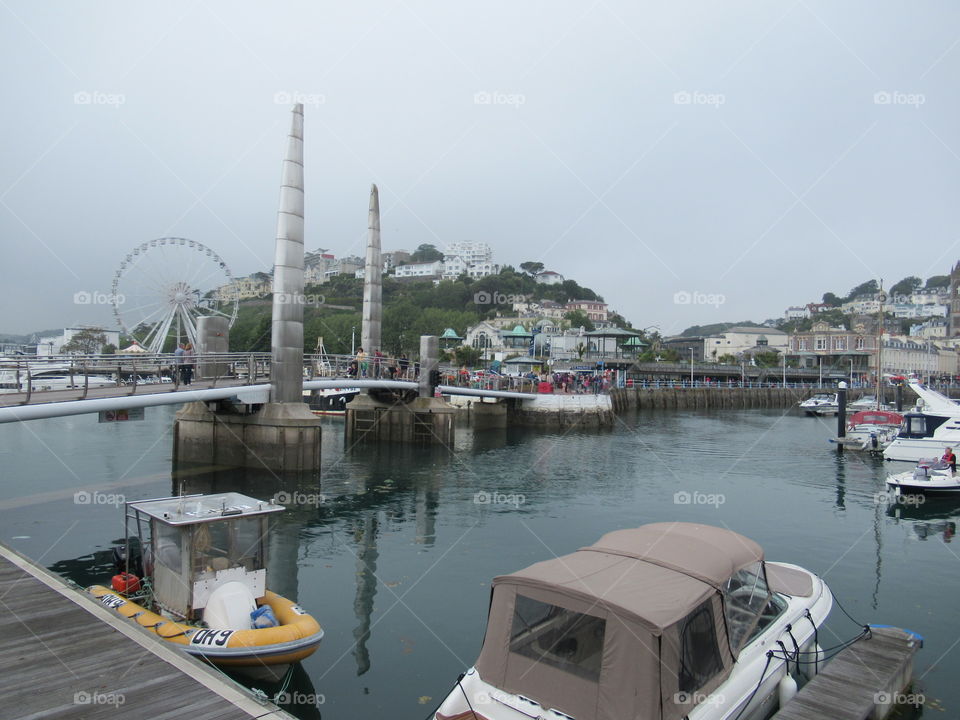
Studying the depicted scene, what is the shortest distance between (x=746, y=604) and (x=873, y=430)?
39.2 metres

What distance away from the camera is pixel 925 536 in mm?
21562

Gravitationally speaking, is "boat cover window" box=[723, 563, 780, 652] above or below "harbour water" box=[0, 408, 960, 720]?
above

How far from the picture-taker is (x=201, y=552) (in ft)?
37.0

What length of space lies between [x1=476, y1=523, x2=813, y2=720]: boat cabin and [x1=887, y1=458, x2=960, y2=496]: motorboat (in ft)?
72.0

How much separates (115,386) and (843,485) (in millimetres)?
30121

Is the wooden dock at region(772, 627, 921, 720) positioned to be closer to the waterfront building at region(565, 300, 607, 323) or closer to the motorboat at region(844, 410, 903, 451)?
the motorboat at region(844, 410, 903, 451)

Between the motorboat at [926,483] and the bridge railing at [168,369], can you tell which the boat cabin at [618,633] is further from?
the motorboat at [926,483]

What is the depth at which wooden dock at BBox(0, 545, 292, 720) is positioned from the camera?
23.9 ft

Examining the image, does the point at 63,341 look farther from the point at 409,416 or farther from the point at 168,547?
the point at 168,547

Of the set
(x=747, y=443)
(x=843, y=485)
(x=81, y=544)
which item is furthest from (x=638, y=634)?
(x=747, y=443)

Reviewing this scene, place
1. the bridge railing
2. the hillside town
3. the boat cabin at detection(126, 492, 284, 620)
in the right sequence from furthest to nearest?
the hillside town
the bridge railing
the boat cabin at detection(126, 492, 284, 620)

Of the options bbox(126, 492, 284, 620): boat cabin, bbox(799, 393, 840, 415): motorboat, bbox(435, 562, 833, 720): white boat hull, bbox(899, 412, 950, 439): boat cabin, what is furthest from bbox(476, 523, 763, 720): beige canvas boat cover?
bbox(799, 393, 840, 415): motorboat

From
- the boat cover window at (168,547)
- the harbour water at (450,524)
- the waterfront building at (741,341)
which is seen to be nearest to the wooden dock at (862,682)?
the harbour water at (450,524)

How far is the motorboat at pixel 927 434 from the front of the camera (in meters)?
34.2
